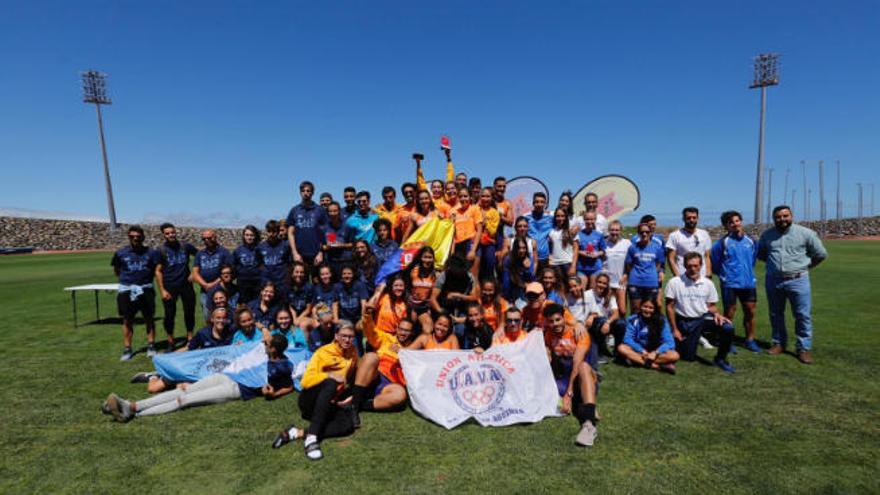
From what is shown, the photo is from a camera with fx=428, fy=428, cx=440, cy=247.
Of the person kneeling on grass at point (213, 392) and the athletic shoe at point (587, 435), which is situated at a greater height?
the person kneeling on grass at point (213, 392)

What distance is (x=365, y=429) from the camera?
14.6 ft

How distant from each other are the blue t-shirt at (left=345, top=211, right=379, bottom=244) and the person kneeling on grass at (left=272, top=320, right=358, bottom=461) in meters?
3.02

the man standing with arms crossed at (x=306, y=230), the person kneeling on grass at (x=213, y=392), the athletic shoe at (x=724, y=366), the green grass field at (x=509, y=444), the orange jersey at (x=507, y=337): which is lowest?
the athletic shoe at (x=724, y=366)

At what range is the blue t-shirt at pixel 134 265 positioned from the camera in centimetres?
712

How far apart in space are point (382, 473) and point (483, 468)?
33.9 inches

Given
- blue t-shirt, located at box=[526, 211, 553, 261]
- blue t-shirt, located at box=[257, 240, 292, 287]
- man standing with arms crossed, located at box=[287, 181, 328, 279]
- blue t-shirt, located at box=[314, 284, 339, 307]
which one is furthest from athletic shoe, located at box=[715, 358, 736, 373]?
blue t-shirt, located at box=[257, 240, 292, 287]

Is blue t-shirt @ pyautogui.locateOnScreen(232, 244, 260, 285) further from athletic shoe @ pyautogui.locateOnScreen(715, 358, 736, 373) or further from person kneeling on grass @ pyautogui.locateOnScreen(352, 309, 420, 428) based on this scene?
athletic shoe @ pyautogui.locateOnScreen(715, 358, 736, 373)

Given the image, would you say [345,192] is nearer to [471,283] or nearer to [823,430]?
[471,283]

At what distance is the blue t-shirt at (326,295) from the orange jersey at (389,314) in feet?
2.97

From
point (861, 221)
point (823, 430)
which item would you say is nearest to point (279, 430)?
point (823, 430)

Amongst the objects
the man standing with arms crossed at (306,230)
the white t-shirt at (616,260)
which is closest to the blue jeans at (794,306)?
the white t-shirt at (616,260)

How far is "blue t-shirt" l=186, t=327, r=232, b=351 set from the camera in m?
6.01

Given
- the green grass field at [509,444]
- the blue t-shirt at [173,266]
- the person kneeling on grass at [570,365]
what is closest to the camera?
the green grass field at [509,444]

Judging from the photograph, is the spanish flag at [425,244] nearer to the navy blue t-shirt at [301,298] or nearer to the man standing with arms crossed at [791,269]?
the navy blue t-shirt at [301,298]
